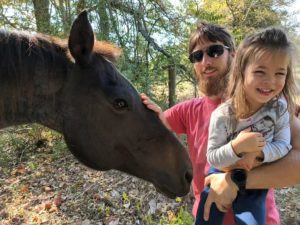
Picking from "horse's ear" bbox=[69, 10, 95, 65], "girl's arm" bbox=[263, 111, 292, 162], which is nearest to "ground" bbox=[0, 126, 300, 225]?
"girl's arm" bbox=[263, 111, 292, 162]

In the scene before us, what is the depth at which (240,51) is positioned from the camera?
1864 mm

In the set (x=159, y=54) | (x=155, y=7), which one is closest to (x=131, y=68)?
A: (x=159, y=54)

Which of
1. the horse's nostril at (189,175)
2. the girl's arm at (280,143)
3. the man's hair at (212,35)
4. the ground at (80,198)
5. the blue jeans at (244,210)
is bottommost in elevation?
the ground at (80,198)

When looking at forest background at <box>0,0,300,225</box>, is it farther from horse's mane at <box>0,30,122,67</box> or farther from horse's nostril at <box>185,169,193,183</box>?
horse's mane at <box>0,30,122,67</box>

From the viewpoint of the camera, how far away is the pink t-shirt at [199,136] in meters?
1.93

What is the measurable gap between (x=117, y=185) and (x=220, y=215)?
2891mm

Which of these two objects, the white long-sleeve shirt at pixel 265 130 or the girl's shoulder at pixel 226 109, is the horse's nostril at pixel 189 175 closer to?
the white long-sleeve shirt at pixel 265 130

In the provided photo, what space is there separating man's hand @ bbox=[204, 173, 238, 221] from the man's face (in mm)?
522

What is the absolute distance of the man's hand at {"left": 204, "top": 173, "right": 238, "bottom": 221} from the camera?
1769 millimetres

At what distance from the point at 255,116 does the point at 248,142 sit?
19 centimetres

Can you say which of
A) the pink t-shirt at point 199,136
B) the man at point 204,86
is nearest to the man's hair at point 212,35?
the man at point 204,86

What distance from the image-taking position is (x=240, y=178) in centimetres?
179

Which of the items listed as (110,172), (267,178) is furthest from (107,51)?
(110,172)

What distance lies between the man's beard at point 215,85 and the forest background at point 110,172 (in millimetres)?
1960
